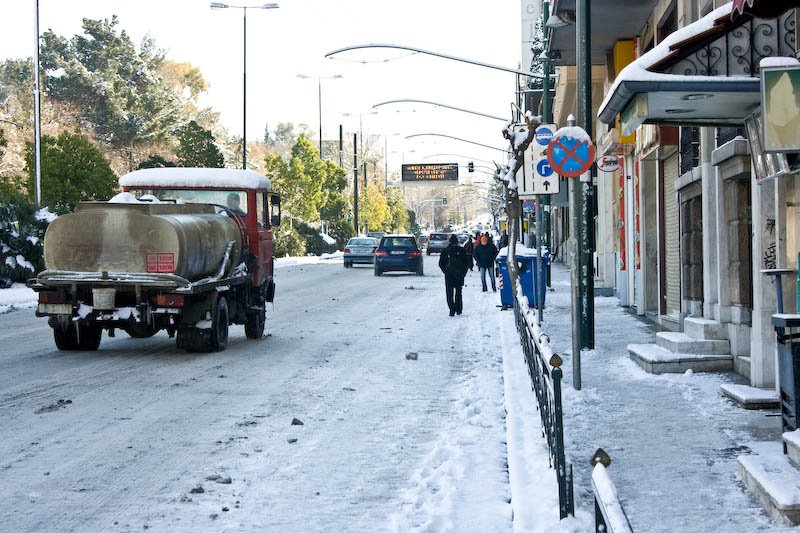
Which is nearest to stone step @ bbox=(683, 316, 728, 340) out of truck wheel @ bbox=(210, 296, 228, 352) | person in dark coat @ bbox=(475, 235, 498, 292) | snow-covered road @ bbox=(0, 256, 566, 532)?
snow-covered road @ bbox=(0, 256, 566, 532)

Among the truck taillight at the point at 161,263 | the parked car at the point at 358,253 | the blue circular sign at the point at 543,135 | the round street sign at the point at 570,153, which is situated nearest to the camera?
the round street sign at the point at 570,153

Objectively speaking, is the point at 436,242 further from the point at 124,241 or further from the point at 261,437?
the point at 261,437

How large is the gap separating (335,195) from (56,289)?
2799 inches

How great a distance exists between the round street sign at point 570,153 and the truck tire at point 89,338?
729cm

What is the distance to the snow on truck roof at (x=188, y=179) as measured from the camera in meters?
18.3

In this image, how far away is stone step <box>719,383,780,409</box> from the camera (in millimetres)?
10180

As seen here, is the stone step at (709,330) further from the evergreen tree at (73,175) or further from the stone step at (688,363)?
the evergreen tree at (73,175)

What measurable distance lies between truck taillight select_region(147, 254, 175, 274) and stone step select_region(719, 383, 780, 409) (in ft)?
24.1

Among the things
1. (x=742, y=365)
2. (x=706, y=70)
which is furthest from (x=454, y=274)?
(x=706, y=70)

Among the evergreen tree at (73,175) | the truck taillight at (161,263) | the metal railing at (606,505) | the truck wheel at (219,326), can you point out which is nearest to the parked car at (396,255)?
the evergreen tree at (73,175)

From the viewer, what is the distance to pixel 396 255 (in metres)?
43.9

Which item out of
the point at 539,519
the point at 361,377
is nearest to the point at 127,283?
the point at 361,377

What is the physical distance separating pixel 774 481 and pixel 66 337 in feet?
38.0

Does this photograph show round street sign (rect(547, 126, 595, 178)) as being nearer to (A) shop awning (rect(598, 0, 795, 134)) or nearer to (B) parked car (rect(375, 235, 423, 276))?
(A) shop awning (rect(598, 0, 795, 134))
